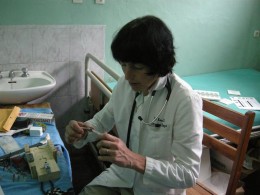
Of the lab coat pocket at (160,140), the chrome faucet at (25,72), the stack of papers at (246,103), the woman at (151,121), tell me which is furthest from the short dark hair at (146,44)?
the stack of papers at (246,103)

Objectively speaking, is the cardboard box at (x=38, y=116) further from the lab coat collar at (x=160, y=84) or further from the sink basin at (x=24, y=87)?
the lab coat collar at (x=160, y=84)

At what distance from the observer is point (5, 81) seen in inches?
73.9

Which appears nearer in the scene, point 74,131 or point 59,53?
point 74,131

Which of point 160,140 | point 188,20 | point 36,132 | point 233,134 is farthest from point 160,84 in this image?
point 188,20

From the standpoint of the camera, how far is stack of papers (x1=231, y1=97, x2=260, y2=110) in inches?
81.8

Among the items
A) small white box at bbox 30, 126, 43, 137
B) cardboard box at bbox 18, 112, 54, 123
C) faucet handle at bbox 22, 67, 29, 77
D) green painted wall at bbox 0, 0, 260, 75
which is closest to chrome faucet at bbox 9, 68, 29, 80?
faucet handle at bbox 22, 67, 29, 77

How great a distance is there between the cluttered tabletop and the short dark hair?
53 centimetres

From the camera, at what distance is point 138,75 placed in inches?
37.8

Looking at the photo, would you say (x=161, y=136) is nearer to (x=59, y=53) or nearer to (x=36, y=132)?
(x=36, y=132)

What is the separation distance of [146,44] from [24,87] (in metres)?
1.35

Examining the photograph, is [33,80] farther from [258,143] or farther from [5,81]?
[258,143]

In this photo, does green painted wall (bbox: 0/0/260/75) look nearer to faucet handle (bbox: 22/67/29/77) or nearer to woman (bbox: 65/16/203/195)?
faucet handle (bbox: 22/67/29/77)

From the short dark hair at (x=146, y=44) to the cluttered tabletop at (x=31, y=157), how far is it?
Result: 0.53 meters

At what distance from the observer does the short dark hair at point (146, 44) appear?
35.1 inches
